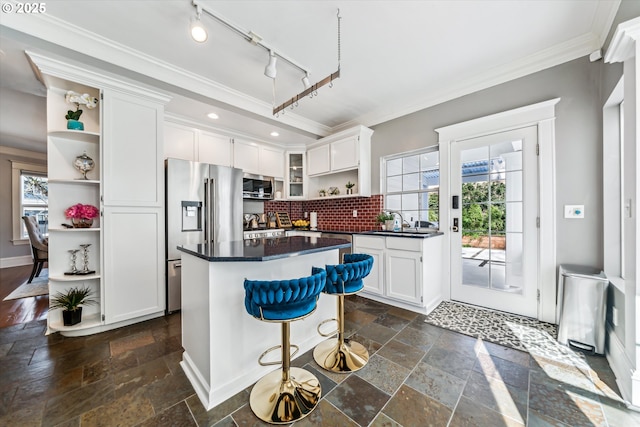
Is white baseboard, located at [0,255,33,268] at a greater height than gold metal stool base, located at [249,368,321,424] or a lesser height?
greater

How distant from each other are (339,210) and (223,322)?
121 inches

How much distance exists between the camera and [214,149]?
368cm

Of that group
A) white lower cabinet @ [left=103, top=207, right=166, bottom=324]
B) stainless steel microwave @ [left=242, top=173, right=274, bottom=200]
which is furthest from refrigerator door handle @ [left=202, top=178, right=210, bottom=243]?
stainless steel microwave @ [left=242, top=173, right=274, bottom=200]

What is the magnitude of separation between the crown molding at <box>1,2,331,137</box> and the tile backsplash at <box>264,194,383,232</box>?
1.90 metres

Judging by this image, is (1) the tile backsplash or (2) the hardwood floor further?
(1) the tile backsplash

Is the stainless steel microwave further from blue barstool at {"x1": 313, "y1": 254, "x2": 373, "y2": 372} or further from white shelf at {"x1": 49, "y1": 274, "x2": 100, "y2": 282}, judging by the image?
blue barstool at {"x1": 313, "y1": 254, "x2": 373, "y2": 372}

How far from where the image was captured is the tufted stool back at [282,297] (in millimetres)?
1261

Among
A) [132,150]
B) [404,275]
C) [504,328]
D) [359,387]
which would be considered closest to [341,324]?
[359,387]

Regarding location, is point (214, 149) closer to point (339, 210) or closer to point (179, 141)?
point (179, 141)

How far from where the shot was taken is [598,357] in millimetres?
1890

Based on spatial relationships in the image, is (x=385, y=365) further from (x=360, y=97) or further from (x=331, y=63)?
(x=360, y=97)

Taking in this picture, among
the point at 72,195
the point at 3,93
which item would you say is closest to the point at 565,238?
the point at 72,195

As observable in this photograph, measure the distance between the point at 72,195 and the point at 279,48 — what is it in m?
2.59

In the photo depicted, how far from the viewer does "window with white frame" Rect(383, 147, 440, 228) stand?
3312mm
